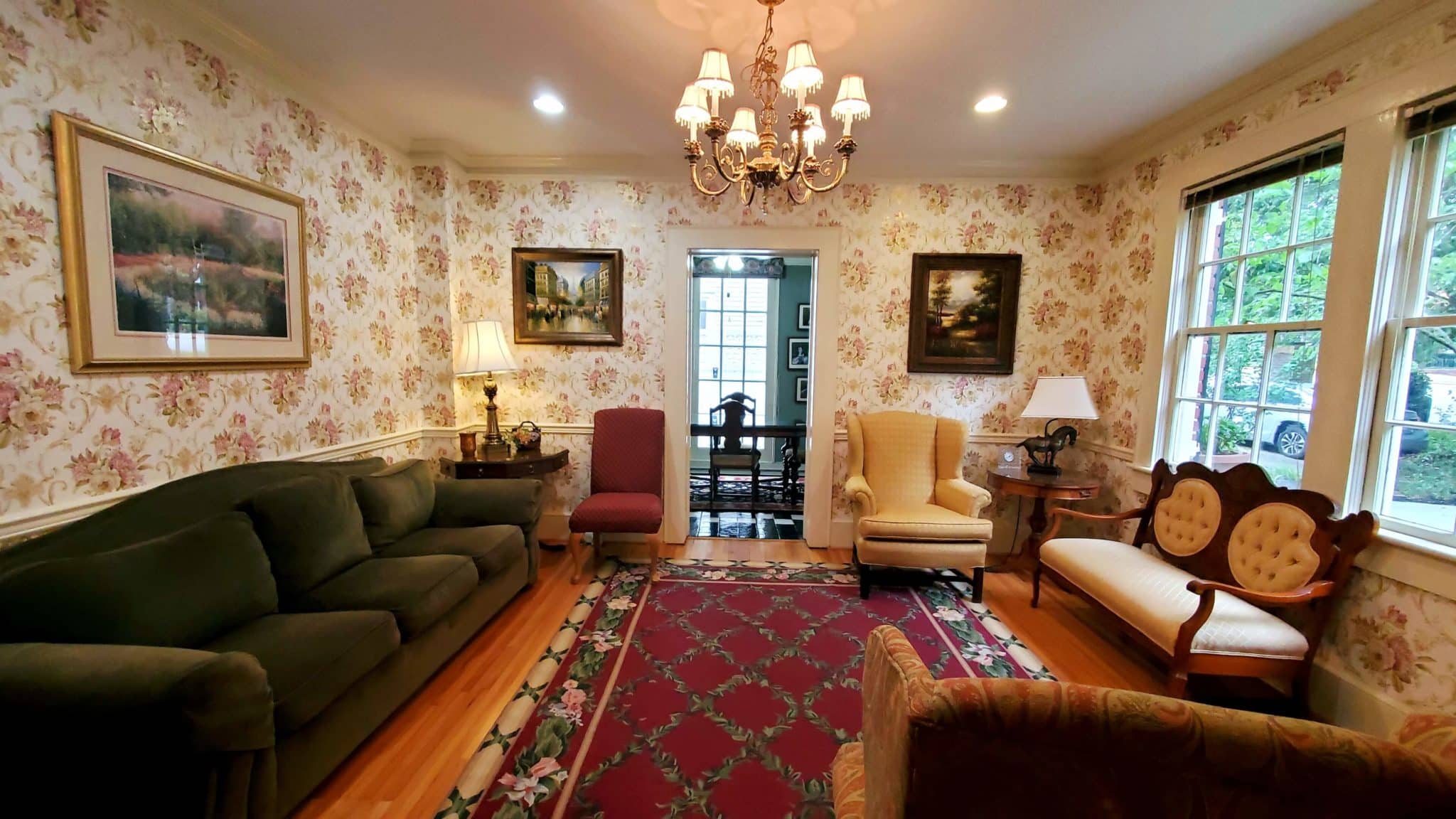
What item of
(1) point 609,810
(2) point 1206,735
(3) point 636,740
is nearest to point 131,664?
(1) point 609,810

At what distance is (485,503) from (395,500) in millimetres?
422

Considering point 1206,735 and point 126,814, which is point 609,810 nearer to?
point 126,814

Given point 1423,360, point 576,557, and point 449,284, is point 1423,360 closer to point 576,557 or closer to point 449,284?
point 576,557

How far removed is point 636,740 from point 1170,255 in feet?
11.7

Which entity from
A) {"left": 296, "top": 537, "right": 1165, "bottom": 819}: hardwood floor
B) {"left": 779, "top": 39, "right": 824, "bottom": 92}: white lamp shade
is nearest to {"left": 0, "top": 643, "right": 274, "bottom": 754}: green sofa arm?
{"left": 296, "top": 537, "right": 1165, "bottom": 819}: hardwood floor

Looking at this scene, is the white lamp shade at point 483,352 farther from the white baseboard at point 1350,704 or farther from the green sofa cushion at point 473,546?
the white baseboard at point 1350,704

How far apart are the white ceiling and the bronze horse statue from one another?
178 cm

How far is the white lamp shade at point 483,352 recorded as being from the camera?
3.28 m

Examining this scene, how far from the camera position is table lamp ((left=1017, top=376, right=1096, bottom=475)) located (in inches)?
122

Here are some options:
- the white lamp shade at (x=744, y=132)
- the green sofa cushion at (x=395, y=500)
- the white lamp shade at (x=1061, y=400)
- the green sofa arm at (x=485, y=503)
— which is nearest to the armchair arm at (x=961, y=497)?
the white lamp shade at (x=1061, y=400)

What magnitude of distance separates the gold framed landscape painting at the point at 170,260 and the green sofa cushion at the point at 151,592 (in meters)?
0.70

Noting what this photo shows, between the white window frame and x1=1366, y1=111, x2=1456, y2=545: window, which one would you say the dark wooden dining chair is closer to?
the white window frame

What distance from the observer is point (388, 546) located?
2.43 meters

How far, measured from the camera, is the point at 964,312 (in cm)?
360
